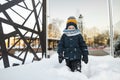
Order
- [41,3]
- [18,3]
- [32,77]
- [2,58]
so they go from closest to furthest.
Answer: [32,77] → [2,58] → [18,3] → [41,3]

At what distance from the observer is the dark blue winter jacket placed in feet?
8.25

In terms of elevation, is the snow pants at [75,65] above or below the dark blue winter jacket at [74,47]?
below

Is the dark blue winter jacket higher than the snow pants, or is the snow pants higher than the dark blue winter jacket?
the dark blue winter jacket

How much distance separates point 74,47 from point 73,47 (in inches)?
0.5

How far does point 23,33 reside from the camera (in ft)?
12.2

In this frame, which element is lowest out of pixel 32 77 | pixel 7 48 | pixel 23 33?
pixel 32 77

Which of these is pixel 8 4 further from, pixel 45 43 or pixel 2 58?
pixel 45 43

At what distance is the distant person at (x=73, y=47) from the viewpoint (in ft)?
8.27

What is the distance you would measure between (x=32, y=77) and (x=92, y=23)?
9.41ft

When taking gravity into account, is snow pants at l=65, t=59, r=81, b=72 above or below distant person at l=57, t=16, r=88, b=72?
below

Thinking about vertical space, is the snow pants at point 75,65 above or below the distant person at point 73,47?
below

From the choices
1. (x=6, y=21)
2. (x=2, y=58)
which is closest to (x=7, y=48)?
(x=2, y=58)

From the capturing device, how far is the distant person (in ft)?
8.27

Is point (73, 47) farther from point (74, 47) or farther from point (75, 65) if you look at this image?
point (75, 65)
